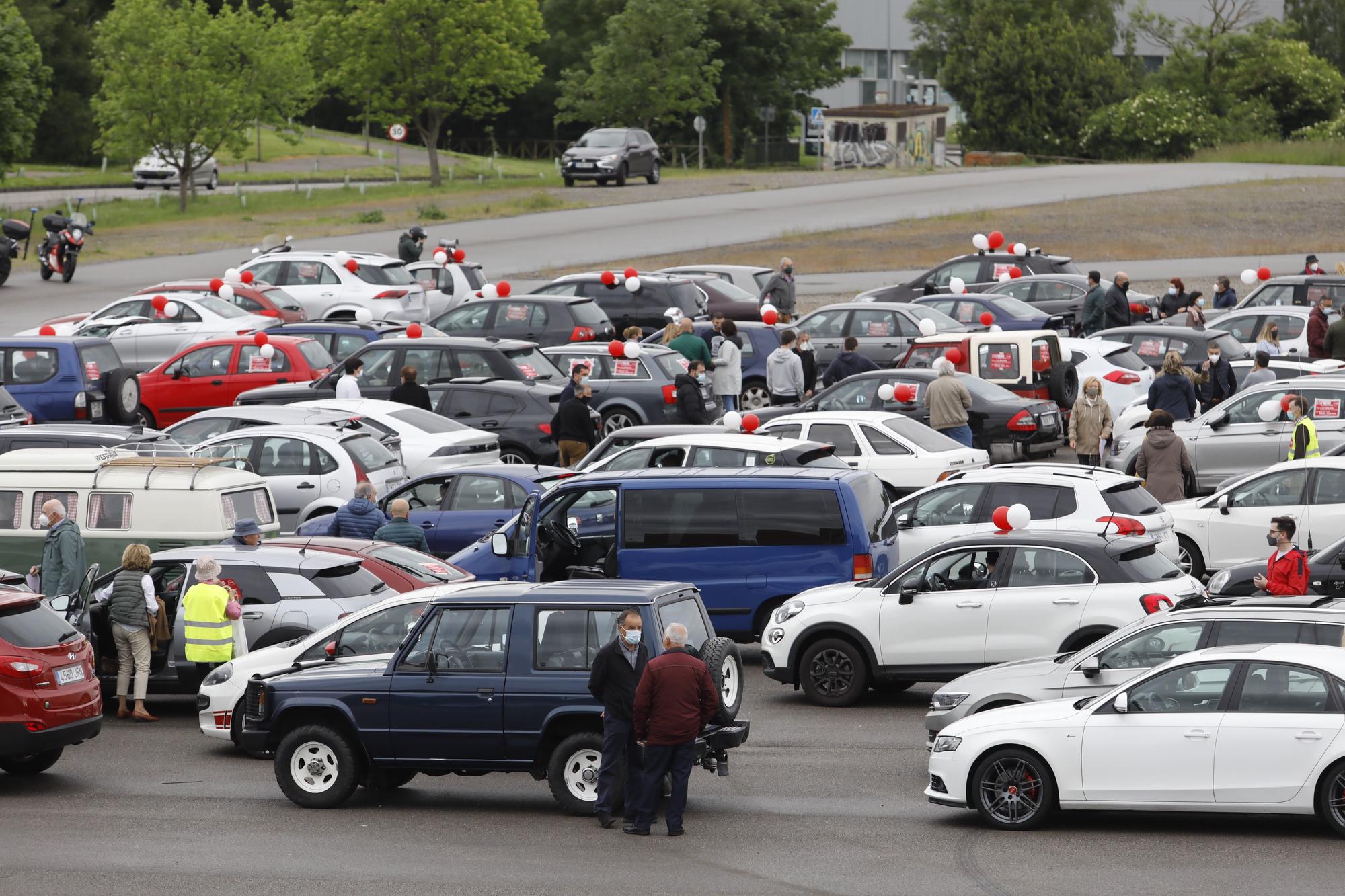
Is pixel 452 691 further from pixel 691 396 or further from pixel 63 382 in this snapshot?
pixel 63 382

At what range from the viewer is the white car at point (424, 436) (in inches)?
850

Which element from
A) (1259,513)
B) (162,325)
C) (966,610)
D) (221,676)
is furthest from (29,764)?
(162,325)

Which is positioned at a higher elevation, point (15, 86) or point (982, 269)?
point (15, 86)

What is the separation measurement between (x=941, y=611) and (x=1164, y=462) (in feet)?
21.0

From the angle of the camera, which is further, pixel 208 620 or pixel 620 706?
pixel 208 620

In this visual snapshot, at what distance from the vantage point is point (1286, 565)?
14.4 meters

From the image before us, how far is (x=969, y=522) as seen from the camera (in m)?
17.2

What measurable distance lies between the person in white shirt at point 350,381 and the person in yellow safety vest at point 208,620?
9057mm

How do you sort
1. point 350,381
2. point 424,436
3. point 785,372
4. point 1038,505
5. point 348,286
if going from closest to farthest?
point 1038,505, point 424,436, point 350,381, point 785,372, point 348,286

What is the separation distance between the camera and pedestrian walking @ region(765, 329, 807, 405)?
2477cm

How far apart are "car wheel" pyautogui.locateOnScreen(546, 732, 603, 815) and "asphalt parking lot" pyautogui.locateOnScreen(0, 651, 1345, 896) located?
142 millimetres

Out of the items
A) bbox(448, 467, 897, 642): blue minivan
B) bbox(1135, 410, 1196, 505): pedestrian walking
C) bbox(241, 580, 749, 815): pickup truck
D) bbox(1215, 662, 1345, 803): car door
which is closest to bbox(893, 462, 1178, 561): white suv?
bbox(448, 467, 897, 642): blue minivan

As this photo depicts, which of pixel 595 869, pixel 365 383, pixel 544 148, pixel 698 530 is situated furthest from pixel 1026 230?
pixel 544 148

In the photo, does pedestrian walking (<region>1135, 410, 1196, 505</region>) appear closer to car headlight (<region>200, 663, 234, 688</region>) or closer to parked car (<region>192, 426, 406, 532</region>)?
parked car (<region>192, 426, 406, 532</region>)
